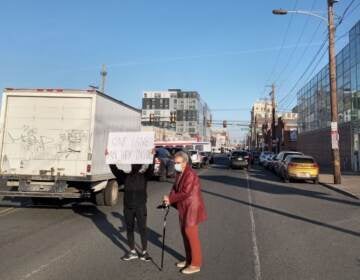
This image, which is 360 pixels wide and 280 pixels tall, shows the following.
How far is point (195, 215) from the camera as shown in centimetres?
652

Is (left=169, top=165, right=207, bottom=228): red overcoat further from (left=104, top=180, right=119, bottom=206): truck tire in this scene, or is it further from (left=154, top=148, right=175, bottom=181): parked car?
(left=154, top=148, right=175, bottom=181): parked car

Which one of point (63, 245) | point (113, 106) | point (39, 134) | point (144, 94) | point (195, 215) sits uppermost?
point (144, 94)

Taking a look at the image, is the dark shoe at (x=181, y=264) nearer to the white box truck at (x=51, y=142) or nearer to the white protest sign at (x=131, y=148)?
the white protest sign at (x=131, y=148)

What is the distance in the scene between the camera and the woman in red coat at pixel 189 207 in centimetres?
Answer: 650

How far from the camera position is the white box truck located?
481 inches

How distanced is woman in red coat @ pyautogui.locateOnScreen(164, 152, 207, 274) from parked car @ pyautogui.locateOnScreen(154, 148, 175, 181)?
682 inches

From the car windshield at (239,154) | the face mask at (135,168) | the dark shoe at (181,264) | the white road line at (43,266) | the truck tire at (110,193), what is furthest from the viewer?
the car windshield at (239,154)

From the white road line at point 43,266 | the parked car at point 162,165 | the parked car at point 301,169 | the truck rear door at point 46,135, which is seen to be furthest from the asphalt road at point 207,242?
the parked car at point 301,169

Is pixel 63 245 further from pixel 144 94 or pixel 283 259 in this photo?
pixel 144 94

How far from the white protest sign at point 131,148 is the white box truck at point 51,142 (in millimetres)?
4491

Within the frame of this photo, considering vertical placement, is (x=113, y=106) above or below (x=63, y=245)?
above

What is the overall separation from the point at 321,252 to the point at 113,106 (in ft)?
26.6

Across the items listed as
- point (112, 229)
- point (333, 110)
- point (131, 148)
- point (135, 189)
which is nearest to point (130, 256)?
point (135, 189)

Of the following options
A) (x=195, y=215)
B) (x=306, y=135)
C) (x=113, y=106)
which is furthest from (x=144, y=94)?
(x=195, y=215)
